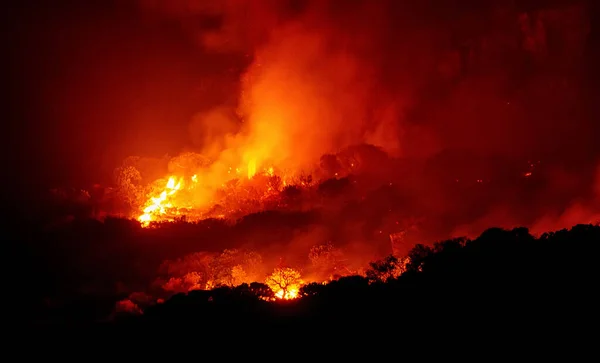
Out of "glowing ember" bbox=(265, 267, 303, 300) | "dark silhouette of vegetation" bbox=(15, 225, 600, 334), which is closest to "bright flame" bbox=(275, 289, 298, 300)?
"glowing ember" bbox=(265, 267, 303, 300)

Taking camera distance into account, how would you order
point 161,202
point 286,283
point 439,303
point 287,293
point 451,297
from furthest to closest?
point 161,202, point 286,283, point 287,293, point 451,297, point 439,303

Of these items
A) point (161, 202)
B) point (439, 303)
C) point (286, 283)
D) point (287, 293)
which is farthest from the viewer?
point (161, 202)

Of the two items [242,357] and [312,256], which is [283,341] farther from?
[312,256]

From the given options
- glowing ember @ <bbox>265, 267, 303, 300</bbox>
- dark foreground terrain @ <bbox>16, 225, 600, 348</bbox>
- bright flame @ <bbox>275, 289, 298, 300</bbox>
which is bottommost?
dark foreground terrain @ <bbox>16, 225, 600, 348</bbox>

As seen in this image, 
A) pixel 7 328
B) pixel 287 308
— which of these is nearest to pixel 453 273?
pixel 287 308

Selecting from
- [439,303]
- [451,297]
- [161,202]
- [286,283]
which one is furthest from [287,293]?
[161,202]

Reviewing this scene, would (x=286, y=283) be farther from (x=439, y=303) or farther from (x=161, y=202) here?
(x=161, y=202)

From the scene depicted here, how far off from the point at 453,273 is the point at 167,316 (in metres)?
14.8

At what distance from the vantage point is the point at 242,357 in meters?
19.7

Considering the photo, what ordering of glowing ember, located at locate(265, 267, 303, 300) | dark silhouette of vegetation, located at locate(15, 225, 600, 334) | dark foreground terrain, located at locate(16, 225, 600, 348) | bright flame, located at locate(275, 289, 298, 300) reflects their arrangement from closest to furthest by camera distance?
dark foreground terrain, located at locate(16, 225, 600, 348), dark silhouette of vegetation, located at locate(15, 225, 600, 334), bright flame, located at locate(275, 289, 298, 300), glowing ember, located at locate(265, 267, 303, 300)

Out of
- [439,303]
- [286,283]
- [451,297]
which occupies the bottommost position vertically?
[439,303]

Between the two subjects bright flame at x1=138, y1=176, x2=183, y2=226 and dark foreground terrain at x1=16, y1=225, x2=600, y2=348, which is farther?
bright flame at x1=138, y1=176, x2=183, y2=226

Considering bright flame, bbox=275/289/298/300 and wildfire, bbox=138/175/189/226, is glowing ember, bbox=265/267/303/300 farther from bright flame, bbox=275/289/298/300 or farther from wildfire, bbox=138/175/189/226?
wildfire, bbox=138/175/189/226


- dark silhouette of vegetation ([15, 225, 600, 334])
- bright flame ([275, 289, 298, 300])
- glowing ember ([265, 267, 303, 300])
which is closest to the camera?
dark silhouette of vegetation ([15, 225, 600, 334])
